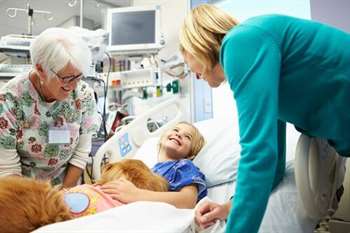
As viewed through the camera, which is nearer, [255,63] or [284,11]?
[255,63]

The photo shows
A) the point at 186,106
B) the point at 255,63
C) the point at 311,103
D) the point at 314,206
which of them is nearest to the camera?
the point at 255,63

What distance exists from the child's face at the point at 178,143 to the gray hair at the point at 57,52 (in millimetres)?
555

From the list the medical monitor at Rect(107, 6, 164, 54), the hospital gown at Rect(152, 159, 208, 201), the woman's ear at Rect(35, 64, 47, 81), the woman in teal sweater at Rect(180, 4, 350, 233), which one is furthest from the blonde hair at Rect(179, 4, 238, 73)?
Answer: the medical monitor at Rect(107, 6, 164, 54)

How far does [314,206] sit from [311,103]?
37 cm

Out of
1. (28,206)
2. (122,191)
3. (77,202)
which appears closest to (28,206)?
(28,206)

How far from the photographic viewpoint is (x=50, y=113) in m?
1.70

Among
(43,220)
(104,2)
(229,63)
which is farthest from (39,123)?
(104,2)

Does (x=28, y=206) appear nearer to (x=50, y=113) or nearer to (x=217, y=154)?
(x=50, y=113)

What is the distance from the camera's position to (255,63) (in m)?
0.79

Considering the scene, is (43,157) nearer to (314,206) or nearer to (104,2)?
(314,206)

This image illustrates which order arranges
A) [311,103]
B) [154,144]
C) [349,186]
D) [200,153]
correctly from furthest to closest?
[154,144], [200,153], [349,186], [311,103]

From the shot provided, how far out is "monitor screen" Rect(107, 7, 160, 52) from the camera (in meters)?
2.84

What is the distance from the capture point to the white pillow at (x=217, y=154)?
1671 mm

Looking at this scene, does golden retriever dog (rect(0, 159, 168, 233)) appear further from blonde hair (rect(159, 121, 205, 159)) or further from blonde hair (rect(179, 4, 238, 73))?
blonde hair (rect(159, 121, 205, 159))
